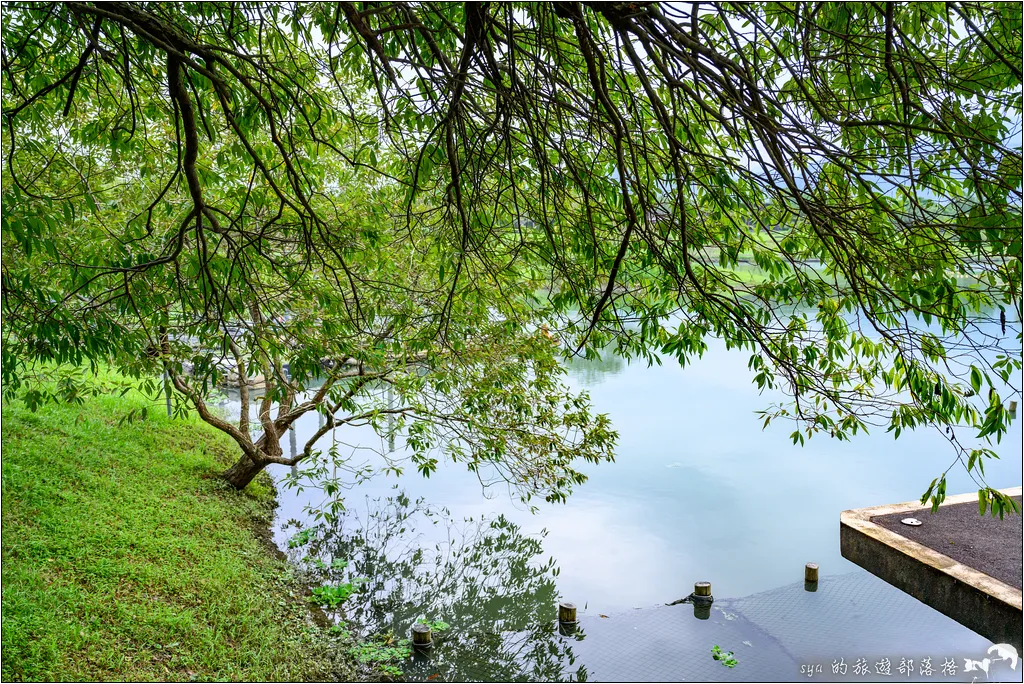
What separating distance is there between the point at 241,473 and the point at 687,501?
3.65 metres

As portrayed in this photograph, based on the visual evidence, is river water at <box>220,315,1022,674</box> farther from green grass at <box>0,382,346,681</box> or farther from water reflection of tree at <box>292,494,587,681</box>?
green grass at <box>0,382,346,681</box>

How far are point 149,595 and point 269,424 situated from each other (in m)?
1.73

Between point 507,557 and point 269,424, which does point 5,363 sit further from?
point 507,557

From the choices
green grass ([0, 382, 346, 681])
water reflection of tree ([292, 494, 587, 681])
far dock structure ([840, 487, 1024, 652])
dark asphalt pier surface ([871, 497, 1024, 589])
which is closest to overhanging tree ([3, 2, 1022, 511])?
green grass ([0, 382, 346, 681])

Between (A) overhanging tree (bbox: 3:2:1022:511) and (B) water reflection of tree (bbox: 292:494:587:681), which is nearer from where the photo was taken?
(A) overhanging tree (bbox: 3:2:1022:511)

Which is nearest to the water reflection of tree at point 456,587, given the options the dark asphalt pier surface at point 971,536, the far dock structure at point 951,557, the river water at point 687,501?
the river water at point 687,501

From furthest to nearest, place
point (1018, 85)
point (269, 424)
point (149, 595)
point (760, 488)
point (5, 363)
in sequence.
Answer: point (760, 488) < point (269, 424) < point (149, 595) < point (5, 363) < point (1018, 85)

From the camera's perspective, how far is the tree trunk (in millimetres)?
5848

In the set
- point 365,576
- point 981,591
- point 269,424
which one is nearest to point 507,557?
point 365,576

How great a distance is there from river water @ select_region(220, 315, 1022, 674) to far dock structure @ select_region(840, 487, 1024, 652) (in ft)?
0.64

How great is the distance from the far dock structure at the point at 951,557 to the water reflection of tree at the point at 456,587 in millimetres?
1929

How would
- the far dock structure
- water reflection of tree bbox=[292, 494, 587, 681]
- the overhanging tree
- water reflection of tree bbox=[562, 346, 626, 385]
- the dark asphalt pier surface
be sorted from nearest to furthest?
the overhanging tree, the far dock structure, water reflection of tree bbox=[292, 494, 587, 681], the dark asphalt pier surface, water reflection of tree bbox=[562, 346, 626, 385]

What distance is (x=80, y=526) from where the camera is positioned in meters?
4.33

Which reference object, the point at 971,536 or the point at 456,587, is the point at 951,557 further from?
the point at 456,587
